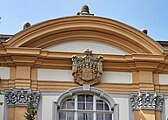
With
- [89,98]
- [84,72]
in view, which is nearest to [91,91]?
[89,98]

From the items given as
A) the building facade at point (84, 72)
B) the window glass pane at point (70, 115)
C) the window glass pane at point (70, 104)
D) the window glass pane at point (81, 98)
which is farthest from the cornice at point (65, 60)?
the window glass pane at point (70, 115)

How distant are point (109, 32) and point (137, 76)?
188 centimetres

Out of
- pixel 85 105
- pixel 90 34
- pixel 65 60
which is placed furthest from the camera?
pixel 90 34

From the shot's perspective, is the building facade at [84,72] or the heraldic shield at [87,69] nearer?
the building facade at [84,72]

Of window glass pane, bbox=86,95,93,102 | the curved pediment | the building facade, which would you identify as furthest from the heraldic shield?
the curved pediment

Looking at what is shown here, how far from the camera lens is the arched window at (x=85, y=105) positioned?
51.0 feet

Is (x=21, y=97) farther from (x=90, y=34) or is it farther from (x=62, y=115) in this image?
(x=90, y=34)

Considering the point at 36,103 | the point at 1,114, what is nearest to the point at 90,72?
the point at 36,103

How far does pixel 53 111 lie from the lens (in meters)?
15.2

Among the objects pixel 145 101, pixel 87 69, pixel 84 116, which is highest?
pixel 87 69

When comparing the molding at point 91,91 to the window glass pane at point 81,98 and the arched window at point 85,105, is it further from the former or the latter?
the window glass pane at point 81,98

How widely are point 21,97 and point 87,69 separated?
8.14 ft

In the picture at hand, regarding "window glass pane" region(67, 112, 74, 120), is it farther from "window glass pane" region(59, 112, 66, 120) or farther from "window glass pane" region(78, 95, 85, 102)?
"window glass pane" region(78, 95, 85, 102)

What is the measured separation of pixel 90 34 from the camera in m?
16.5
